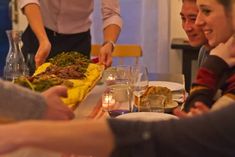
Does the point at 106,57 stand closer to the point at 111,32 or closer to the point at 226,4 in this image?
the point at 111,32

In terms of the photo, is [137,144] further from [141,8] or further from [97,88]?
[141,8]

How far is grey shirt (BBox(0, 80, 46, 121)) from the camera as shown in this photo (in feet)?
3.89

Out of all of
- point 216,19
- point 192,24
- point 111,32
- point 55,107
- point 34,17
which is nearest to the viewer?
point 55,107

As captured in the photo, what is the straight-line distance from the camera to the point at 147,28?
3791mm

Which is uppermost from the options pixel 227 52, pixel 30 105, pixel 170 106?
pixel 227 52

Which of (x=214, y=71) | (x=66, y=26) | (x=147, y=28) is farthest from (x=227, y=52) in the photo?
(x=147, y=28)

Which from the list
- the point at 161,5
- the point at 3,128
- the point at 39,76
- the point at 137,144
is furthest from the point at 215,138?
the point at 161,5

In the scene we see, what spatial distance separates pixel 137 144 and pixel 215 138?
0.12 metres

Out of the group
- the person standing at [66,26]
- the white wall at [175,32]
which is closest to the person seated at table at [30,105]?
the person standing at [66,26]

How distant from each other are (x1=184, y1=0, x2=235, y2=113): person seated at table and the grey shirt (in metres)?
0.53

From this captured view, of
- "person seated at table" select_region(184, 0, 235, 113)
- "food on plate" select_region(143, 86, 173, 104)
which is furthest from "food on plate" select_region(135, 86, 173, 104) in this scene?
"person seated at table" select_region(184, 0, 235, 113)

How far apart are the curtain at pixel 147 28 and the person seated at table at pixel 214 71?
2.25m

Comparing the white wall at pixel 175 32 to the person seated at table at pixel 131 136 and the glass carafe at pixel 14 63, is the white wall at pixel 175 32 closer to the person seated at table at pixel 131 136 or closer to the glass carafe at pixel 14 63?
the glass carafe at pixel 14 63

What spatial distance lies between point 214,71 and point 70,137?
35.0 inches
